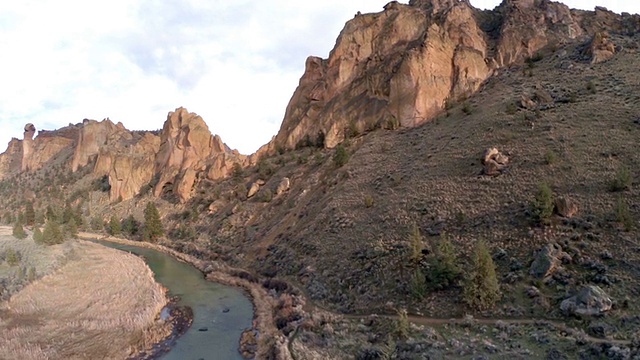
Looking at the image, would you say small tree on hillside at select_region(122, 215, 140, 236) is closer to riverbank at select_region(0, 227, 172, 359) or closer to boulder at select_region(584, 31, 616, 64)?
riverbank at select_region(0, 227, 172, 359)

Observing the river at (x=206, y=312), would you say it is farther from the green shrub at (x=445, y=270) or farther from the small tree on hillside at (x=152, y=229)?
the small tree on hillside at (x=152, y=229)

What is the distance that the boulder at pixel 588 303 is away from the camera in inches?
785

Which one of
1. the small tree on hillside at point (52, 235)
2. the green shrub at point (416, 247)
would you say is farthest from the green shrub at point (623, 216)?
the small tree on hillside at point (52, 235)

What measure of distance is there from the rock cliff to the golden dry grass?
107 ft

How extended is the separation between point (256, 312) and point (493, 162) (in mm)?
21086

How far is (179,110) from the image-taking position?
306 ft

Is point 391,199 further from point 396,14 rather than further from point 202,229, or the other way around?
point 396,14

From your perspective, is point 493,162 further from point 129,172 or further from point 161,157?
point 129,172

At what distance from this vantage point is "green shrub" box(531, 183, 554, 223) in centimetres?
2628

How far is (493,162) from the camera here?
34.1 metres

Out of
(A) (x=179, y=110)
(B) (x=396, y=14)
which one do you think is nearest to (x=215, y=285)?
(B) (x=396, y=14)

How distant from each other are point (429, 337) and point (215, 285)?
23808 millimetres

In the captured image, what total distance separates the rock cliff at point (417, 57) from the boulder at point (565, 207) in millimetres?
26901

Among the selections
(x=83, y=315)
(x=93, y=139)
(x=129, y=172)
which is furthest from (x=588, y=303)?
(x=93, y=139)
